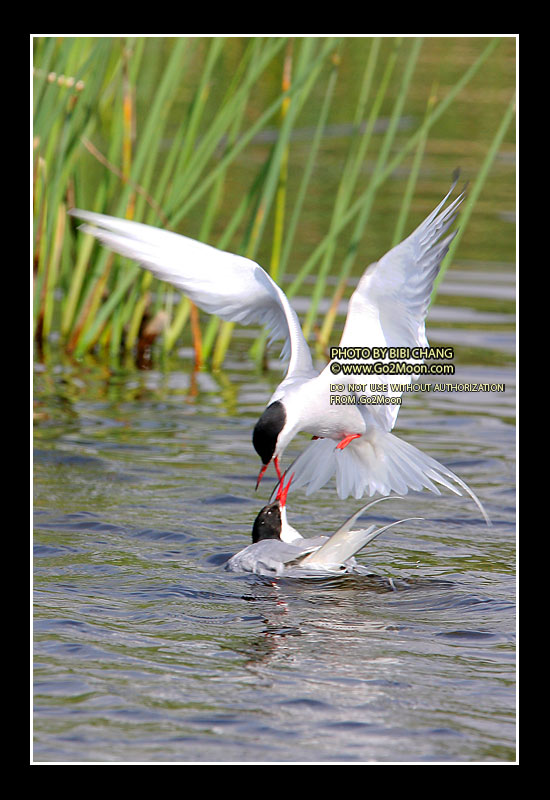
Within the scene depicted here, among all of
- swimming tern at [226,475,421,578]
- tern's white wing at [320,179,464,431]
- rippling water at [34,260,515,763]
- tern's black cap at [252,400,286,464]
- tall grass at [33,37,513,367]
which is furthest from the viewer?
tall grass at [33,37,513,367]

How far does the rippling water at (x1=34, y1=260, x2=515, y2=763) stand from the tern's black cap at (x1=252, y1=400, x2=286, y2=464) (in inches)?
26.7

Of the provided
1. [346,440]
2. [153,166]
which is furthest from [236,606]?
[153,166]

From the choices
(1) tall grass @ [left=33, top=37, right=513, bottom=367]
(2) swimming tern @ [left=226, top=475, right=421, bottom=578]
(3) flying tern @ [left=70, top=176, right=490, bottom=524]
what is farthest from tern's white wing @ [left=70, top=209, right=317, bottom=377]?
(1) tall grass @ [left=33, top=37, right=513, bottom=367]

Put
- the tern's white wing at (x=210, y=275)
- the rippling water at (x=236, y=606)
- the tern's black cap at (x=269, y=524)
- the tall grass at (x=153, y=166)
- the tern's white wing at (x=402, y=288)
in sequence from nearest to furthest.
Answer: the rippling water at (x=236, y=606) < the tern's white wing at (x=402, y=288) < the tern's white wing at (x=210, y=275) < the tern's black cap at (x=269, y=524) < the tall grass at (x=153, y=166)

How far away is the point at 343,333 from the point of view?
573 centimetres

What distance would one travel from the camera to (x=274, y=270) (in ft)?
29.7

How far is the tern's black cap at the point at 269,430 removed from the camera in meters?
5.68

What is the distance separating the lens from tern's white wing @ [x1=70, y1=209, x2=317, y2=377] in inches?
237

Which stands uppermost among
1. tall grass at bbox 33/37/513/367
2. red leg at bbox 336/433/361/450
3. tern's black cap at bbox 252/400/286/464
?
tall grass at bbox 33/37/513/367

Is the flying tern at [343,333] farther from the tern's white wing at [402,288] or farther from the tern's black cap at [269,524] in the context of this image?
the tern's black cap at [269,524]

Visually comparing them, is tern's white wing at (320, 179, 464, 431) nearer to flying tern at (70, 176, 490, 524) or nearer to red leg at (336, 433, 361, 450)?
flying tern at (70, 176, 490, 524)

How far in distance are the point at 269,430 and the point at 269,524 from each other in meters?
0.71

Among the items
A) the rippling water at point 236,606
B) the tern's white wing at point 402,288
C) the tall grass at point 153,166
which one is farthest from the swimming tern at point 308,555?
the tall grass at point 153,166

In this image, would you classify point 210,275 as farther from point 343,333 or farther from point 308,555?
point 308,555
